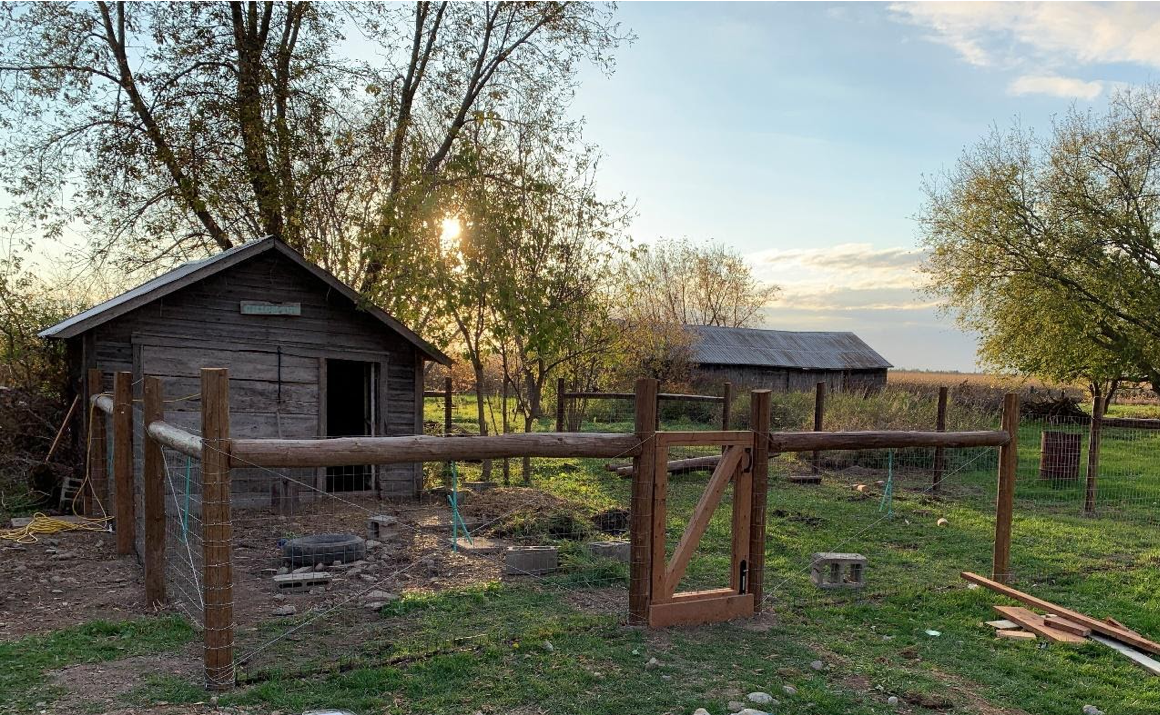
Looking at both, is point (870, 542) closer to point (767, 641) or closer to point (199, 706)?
point (767, 641)

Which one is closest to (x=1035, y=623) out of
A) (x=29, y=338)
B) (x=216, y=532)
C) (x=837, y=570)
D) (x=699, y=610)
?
(x=837, y=570)

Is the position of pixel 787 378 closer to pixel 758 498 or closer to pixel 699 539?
pixel 758 498

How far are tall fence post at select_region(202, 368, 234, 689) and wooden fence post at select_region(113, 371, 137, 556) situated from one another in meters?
3.06

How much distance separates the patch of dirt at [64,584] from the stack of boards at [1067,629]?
7.13 meters

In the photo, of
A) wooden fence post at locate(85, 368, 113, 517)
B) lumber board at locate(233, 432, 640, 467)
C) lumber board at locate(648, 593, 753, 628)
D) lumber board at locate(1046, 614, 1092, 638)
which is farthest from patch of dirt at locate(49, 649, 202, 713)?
lumber board at locate(1046, 614, 1092, 638)

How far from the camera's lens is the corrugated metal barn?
1194 inches

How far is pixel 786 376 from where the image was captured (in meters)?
32.0

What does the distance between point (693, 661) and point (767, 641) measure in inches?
30.3

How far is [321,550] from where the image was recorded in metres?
7.34

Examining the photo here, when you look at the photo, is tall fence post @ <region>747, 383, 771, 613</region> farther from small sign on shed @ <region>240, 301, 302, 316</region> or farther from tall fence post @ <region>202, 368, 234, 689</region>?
small sign on shed @ <region>240, 301, 302, 316</region>

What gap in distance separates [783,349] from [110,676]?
3145 cm

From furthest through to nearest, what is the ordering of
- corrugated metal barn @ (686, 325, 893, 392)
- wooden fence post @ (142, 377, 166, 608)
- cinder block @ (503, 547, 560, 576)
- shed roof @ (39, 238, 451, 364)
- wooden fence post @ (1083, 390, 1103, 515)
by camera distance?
1. corrugated metal barn @ (686, 325, 893, 392)
2. wooden fence post @ (1083, 390, 1103, 515)
3. shed roof @ (39, 238, 451, 364)
4. cinder block @ (503, 547, 560, 576)
5. wooden fence post @ (142, 377, 166, 608)

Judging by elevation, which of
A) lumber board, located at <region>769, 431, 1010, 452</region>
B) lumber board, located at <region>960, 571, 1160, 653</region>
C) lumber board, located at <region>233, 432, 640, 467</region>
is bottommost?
lumber board, located at <region>960, 571, 1160, 653</region>

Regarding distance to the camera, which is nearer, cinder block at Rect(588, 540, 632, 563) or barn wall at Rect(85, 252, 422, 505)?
cinder block at Rect(588, 540, 632, 563)
